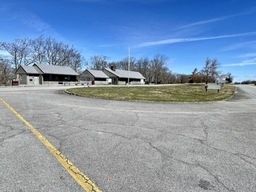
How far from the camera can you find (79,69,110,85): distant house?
2515 inches

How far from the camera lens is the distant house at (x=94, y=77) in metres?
63.9

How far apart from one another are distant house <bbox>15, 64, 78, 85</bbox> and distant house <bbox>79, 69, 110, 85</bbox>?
838 cm

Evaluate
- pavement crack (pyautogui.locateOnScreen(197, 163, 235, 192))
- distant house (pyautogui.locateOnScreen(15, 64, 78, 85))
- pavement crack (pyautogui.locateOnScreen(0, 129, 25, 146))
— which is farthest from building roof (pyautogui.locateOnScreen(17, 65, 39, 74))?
pavement crack (pyautogui.locateOnScreen(197, 163, 235, 192))

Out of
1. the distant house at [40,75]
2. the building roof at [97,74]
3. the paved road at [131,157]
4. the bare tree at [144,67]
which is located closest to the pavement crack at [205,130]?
the paved road at [131,157]

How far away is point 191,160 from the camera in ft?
12.8

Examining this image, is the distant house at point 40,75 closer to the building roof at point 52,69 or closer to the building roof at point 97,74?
the building roof at point 52,69

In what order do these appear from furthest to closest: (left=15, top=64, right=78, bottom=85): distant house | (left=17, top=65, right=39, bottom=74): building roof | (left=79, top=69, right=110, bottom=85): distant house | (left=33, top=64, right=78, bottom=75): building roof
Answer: (left=79, top=69, right=110, bottom=85): distant house < (left=33, top=64, right=78, bottom=75): building roof < (left=15, top=64, right=78, bottom=85): distant house < (left=17, top=65, right=39, bottom=74): building roof

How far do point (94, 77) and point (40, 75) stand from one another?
17502 mm

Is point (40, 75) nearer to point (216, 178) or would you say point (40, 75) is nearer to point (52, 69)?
point (52, 69)

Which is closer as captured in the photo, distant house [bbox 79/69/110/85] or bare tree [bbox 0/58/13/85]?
bare tree [bbox 0/58/13/85]

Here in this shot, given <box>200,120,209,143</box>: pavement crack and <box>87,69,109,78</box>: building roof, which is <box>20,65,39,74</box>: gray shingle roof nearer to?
<box>87,69,109,78</box>: building roof

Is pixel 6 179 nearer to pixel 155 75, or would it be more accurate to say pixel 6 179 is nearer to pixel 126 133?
pixel 126 133

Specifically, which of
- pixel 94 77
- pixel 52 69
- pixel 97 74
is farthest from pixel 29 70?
pixel 97 74

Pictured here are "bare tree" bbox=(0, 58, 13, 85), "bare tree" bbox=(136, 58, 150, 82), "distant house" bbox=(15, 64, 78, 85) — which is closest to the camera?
"distant house" bbox=(15, 64, 78, 85)
